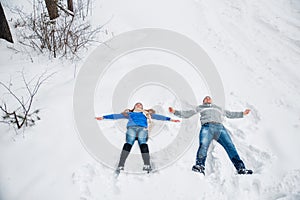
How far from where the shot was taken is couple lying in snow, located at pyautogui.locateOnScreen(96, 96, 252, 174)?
139 inches

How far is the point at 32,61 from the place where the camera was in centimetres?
552

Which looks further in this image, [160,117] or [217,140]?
[160,117]

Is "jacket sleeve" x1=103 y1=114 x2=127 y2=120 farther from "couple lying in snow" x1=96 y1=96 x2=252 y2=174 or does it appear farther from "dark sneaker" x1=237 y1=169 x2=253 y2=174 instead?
"dark sneaker" x1=237 y1=169 x2=253 y2=174

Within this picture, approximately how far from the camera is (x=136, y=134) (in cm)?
397

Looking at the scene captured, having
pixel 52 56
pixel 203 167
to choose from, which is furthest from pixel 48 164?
pixel 52 56

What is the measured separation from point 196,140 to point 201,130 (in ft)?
0.85

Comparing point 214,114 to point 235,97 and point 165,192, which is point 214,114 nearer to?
point 235,97

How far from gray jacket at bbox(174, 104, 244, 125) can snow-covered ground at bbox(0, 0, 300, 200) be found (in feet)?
0.57

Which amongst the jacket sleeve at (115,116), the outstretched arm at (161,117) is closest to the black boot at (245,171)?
the outstretched arm at (161,117)

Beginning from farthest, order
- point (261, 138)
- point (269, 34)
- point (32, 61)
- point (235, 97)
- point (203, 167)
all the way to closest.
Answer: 1. point (269, 34)
2. point (32, 61)
3. point (235, 97)
4. point (261, 138)
5. point (203, 167)

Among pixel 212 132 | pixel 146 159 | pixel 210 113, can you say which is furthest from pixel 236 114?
pixel 146 159

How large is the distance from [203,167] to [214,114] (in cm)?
116

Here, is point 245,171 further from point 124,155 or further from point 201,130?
point 124,155

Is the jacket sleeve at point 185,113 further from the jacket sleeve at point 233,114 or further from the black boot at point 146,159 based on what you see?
the black boot at point 146,159
